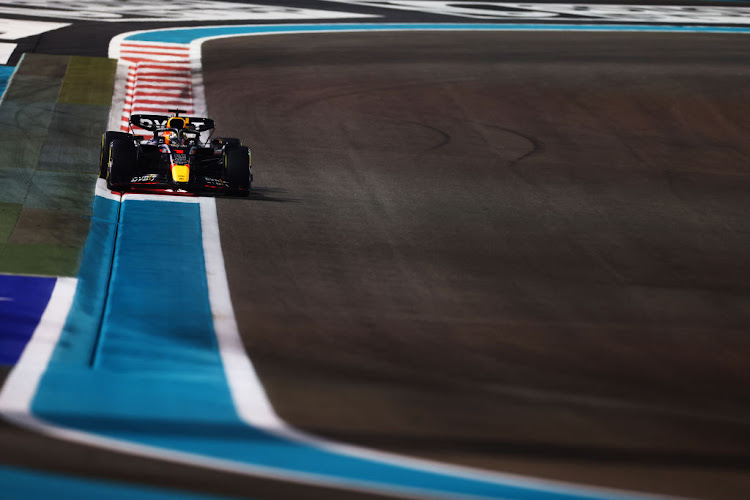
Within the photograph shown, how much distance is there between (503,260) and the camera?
11969 millimetres

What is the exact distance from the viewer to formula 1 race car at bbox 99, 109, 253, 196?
14.3 meters

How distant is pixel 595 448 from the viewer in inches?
277

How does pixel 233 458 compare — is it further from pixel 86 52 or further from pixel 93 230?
pixel 86 52

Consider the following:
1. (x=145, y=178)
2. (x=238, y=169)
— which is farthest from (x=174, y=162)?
(x=238, y=169)

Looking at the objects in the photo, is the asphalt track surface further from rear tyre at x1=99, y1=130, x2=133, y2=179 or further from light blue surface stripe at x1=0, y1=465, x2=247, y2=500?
rear tyre at x1=99, y1=130, x2=133, y2=179

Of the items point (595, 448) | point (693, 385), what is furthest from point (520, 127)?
point (595, 448)

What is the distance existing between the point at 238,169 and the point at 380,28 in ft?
61.2

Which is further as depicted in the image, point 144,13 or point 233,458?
point 144,13

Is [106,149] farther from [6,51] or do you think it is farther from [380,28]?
[380,28]

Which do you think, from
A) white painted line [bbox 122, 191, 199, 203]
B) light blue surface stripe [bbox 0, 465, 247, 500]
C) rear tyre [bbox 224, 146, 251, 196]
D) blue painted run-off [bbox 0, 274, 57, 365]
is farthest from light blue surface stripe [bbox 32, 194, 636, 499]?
rear tyre [bbox 224, 146, 251, 196]

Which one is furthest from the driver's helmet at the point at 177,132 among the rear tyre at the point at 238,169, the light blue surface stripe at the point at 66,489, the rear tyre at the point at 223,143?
the light blue surface stripe at the point at 66,489

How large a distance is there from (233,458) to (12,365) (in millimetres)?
2115

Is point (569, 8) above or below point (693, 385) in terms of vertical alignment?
below

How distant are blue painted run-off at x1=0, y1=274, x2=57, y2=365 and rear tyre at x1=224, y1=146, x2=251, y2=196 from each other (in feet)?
14.9
